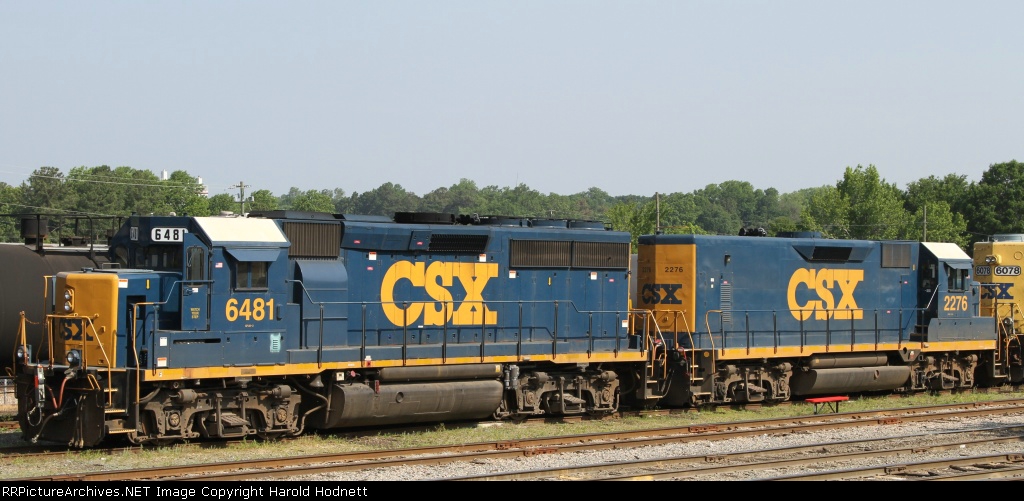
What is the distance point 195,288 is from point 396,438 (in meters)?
3.67

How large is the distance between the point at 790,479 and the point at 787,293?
366 inches

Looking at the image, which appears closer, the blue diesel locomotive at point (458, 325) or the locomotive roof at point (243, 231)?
the blue diesel locomotive at point (458, 325)

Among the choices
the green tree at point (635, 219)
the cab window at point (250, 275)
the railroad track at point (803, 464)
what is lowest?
the railroad track at point (803, 464)

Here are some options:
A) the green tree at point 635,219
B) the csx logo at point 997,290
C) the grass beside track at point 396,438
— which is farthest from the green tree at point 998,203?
the grass beside track at point 396,438

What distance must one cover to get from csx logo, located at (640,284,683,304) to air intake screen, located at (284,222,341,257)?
6553 mm

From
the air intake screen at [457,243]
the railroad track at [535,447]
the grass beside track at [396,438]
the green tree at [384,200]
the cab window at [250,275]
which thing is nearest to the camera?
the railroad track at [535,447]

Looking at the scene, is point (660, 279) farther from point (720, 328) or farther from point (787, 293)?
point (787, 293)

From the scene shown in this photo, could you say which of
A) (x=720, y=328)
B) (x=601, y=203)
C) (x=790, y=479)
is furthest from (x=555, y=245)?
(x=601, y=203)

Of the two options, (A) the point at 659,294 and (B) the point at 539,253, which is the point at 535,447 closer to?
(B) the point at 539,253

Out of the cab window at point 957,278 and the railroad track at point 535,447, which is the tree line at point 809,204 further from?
the railroad track at point 535,447

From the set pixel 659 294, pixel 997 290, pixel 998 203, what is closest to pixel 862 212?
pixel 998 203

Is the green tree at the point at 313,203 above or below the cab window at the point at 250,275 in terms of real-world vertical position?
above

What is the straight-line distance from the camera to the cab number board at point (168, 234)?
13.7 metres

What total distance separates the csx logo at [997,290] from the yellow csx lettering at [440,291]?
13.4 m
